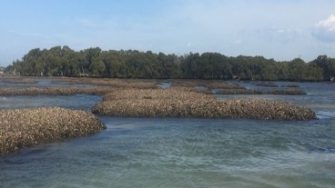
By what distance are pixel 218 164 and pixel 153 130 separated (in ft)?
37.5

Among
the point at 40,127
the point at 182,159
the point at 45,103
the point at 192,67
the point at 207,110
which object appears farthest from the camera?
the point at 192,67


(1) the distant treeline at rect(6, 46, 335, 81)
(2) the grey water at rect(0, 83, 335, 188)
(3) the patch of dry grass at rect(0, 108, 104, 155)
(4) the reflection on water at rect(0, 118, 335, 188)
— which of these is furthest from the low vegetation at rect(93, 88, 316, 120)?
(1) the distant treeline at rect(6, 46, 335, 81)

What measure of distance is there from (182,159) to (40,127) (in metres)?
8.34

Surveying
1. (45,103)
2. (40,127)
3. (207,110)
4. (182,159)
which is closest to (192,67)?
(45,103)

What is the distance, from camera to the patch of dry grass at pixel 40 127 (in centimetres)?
2603

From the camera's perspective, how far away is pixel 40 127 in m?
29.2

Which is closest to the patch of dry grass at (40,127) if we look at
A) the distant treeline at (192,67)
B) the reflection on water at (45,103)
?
the reflection on water at (45,103)

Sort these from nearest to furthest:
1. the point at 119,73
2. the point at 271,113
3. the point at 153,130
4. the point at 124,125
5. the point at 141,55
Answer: the point at 153,130
the point at 124,125
the point at 271,113
the point at 119,73
the point at 141,55

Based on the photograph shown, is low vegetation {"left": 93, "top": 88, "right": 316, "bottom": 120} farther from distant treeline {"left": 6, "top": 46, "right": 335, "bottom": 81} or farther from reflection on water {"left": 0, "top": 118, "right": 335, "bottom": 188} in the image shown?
distant treeline {"left": 6, "top": 46, "right": 335, "bottom": 81}

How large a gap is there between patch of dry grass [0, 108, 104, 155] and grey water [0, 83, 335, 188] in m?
0.69

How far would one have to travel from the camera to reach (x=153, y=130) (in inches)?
1411

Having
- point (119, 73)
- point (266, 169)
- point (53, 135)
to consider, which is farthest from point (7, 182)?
point (119, 73)

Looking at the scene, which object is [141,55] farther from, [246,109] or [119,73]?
[246,109]

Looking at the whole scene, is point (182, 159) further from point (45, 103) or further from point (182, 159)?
point (45, 103)
